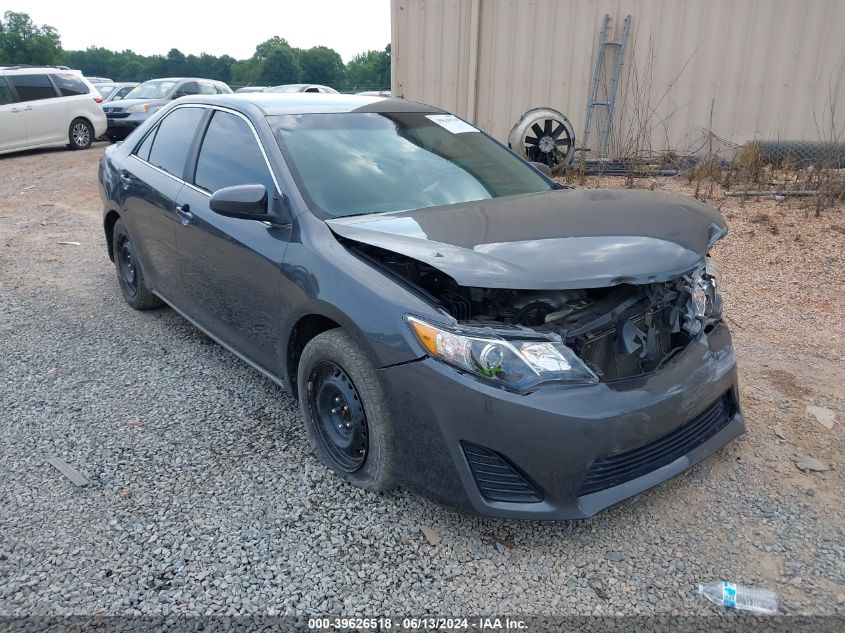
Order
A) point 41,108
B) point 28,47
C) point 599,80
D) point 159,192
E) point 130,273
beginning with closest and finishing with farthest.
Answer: point 159,192
point 130,273
point 599,80
point 41,108
point 28,47

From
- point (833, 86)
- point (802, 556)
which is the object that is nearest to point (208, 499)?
point (802, 556)

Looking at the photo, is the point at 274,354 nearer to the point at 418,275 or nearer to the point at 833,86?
the point at 418,275

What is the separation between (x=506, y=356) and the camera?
2.22 metres

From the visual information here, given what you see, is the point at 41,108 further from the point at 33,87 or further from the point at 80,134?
the point at 80,134

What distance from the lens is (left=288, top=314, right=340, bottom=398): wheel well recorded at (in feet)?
9.22

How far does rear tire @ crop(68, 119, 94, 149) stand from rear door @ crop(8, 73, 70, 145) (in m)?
0.13

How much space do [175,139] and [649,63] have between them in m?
7.44

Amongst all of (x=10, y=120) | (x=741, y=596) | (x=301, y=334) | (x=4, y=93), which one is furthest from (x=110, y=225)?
(x=4, y=93)

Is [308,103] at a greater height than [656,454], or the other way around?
[308,103]

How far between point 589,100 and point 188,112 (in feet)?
22.7

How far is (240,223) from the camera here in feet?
10.6

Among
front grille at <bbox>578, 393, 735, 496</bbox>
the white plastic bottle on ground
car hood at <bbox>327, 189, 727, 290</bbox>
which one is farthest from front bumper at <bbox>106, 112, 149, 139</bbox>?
the white plastic bottle on ground

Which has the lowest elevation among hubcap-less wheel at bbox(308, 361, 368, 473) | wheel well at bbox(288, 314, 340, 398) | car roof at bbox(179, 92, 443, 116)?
hubcap-less wheel at bbox(308, 361, 368, 473)

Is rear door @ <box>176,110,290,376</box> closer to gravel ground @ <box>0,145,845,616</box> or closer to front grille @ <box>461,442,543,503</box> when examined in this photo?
gravel ground @ <box>0,145,845,616</box>
